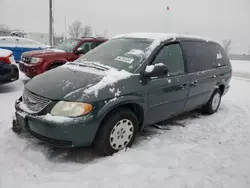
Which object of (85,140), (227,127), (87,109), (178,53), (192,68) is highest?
(178,53)

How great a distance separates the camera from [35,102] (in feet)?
9.45

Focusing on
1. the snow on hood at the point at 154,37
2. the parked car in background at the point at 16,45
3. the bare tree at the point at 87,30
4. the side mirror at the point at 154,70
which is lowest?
the bare tree at the point at 87,30

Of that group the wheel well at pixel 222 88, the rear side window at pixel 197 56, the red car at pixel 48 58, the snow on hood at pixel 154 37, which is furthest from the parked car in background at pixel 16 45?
the wheel well at pixel 222 88

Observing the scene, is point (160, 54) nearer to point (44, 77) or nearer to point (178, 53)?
point (178, 53)

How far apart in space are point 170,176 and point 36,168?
1586 millimetres

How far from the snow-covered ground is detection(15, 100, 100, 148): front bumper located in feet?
1.07

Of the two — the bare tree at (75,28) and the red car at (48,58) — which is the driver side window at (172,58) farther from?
the bare tree at (75,28)

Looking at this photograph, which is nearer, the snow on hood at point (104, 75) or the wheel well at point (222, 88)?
the snow on hood at point (104, 75)

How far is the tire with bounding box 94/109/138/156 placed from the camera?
2.90 m

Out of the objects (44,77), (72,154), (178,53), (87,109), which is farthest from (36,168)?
(178,53)

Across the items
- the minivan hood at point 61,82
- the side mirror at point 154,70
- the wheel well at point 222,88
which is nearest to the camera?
the minivan hood at point 61,82

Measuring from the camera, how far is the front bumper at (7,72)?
5.57 metres

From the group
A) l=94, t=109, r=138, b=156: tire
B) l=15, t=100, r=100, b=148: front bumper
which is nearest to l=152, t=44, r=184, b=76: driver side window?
l=94, t=109, r=138, b=156: tire

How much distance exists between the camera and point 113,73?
10.3ft
